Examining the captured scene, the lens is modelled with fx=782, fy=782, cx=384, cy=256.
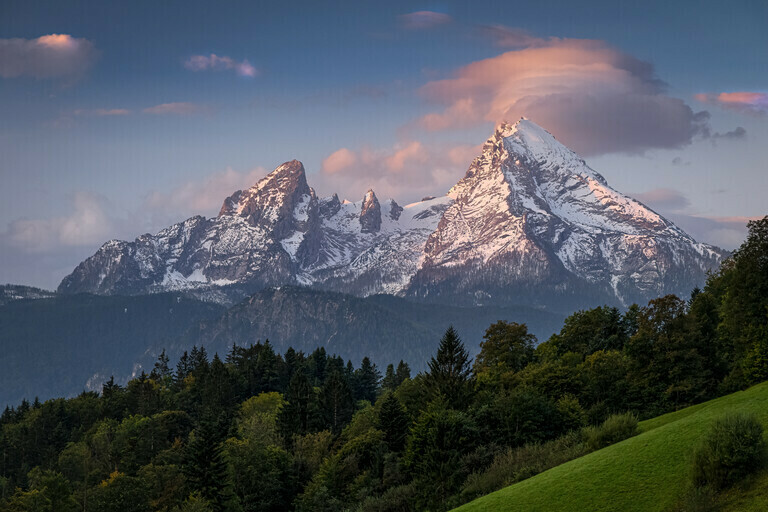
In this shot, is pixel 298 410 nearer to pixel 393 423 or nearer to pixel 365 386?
pixel 393 423

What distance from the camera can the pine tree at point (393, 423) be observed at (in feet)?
324

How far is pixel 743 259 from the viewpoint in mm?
74125

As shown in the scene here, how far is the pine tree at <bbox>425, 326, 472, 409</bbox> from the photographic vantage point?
326ft

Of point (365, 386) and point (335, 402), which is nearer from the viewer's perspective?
point (335, 402)

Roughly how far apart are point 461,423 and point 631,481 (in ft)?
119

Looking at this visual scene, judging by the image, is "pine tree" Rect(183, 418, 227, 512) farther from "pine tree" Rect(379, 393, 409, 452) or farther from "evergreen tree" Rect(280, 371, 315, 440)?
"evergreen tree" Rect(280, 371, 315, 440)

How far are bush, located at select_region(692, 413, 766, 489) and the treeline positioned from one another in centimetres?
1968

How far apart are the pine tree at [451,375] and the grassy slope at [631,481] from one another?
41.6 m

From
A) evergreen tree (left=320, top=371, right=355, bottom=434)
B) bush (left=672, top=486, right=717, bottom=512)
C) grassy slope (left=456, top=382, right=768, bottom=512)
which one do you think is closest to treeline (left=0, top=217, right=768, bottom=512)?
evergreen tree (left=320, top=371, right=355, bottom=434)

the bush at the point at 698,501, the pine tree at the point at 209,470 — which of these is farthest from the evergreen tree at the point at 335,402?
the bush at the point at 698,501

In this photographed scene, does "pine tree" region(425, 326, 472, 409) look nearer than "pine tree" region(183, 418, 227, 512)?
No

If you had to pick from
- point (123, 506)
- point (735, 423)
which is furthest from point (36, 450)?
point (735, 423)

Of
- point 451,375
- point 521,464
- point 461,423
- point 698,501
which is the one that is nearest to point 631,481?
point 698,501

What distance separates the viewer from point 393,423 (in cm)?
9988
